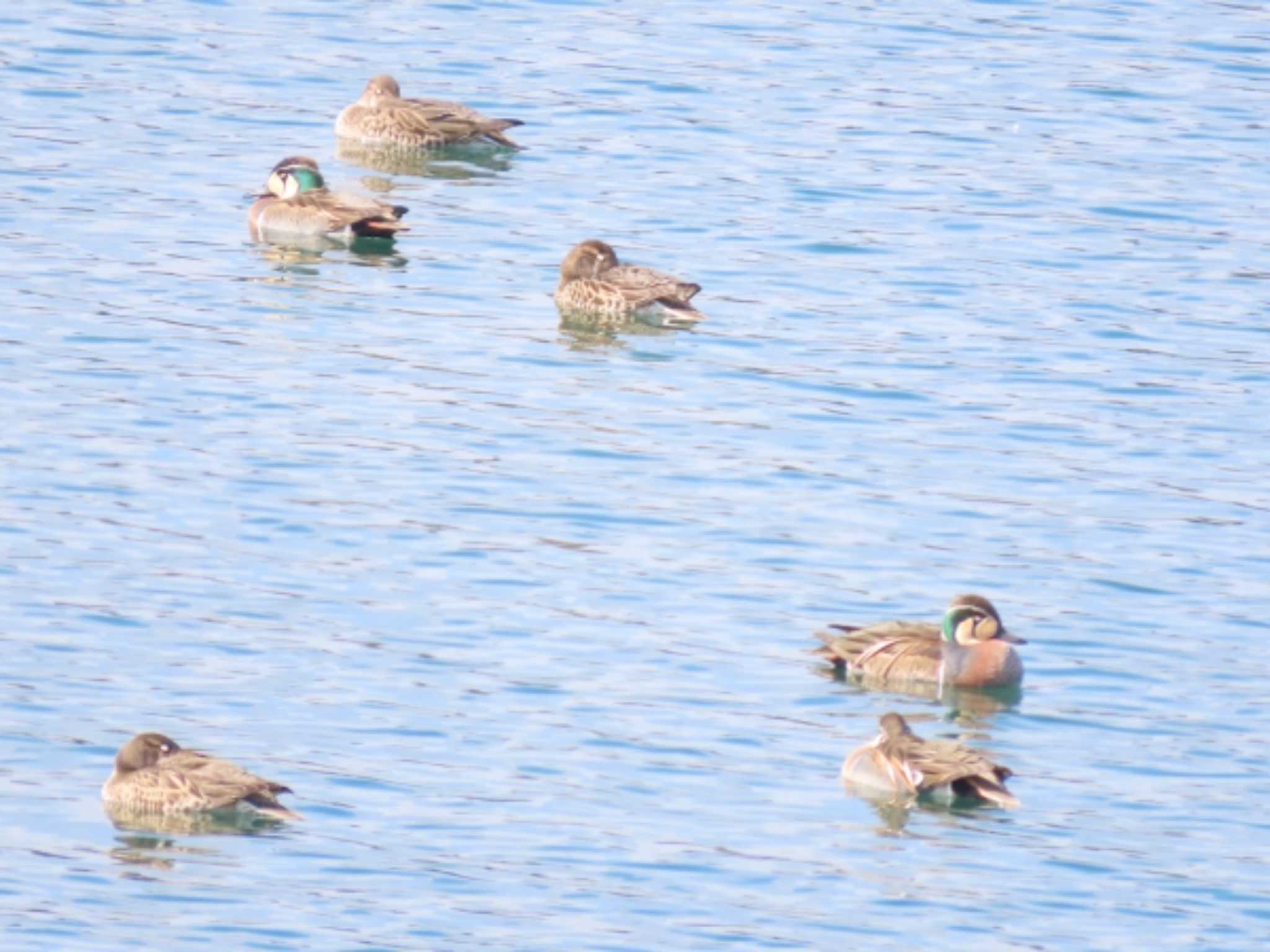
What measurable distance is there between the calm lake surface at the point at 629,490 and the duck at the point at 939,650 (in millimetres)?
177

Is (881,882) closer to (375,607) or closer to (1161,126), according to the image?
(375,607)

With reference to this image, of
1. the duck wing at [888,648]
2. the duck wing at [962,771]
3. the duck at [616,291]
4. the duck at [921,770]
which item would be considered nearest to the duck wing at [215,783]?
the duck at [921,770]

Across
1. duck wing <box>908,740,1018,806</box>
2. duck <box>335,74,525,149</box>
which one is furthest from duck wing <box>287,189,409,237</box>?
duck wing <box>908,740,1018,806</box>

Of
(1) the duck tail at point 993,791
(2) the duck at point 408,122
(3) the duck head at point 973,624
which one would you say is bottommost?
(1) the duck tail at point 993,791

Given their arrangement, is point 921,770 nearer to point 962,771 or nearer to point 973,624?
point 962,771

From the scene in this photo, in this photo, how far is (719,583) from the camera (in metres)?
17.5

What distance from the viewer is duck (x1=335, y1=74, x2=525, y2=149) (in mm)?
27703

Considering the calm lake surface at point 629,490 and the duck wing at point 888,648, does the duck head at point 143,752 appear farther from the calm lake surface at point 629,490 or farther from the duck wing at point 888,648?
the duck wing at point 888,648

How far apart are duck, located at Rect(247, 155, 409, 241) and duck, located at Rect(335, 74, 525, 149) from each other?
3085mm

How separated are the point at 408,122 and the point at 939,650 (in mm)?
12790

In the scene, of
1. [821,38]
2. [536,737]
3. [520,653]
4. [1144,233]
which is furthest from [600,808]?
[821,38]

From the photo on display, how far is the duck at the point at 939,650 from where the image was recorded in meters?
16.0

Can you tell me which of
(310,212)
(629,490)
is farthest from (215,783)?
(310,212)

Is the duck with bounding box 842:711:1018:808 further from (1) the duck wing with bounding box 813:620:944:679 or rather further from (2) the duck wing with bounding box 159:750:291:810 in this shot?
(2) the duck wing with bounding box 159:750:291:810
